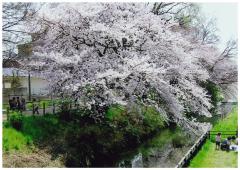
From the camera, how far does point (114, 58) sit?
17016 mm

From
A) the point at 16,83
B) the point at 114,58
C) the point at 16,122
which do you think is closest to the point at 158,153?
the point at 114,58

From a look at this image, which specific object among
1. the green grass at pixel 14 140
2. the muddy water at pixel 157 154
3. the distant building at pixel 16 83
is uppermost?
the distant building at pixel 16 83

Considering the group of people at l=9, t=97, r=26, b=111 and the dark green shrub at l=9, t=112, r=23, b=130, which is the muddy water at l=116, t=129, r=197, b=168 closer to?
the dark green shrub at l=9, t=112, r=23, b=130

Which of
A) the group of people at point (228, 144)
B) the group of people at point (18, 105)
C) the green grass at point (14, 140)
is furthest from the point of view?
the group of people at point (18, 105)

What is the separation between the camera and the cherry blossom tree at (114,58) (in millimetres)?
16219

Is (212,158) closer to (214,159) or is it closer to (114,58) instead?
(214,159)

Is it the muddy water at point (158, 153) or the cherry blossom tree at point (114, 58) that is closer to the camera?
the muddy water at point (158, 153)

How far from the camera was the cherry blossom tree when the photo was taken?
53.2 feet

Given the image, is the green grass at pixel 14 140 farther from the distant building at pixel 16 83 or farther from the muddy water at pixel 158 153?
the distant building at pixel 16 83

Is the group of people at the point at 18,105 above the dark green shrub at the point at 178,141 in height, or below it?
above

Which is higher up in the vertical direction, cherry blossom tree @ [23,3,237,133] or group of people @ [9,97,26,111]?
cherry blossom tree @ [23,3,237,133]

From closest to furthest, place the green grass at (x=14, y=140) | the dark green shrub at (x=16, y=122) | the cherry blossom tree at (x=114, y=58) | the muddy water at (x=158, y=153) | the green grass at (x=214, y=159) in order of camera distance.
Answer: the green grass at (x=14, y=140) < the dark green shrub at (x=16, y=122) < the green grass at (x=214, y=159) < the muddy water at (x=158, y=153) < the cherry blossom tree at (x=114, y=58)

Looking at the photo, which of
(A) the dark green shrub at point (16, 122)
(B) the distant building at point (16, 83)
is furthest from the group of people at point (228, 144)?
(B) the distant building at point (16, 83)

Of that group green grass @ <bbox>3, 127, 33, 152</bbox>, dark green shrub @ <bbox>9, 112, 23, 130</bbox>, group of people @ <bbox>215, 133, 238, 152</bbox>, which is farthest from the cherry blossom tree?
green grass @ <bbox>3, 127, 33, 152</bbox>
